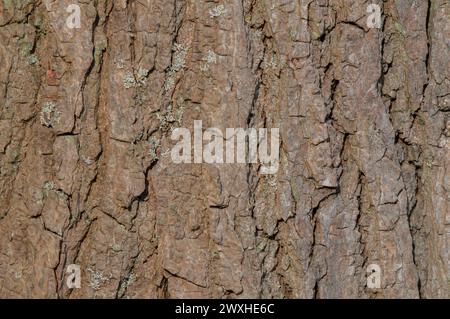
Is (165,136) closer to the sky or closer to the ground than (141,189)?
closer to the sky

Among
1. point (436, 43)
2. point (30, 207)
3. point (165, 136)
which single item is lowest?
point (30, 207)

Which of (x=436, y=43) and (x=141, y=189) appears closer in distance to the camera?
(x=141, y=189)

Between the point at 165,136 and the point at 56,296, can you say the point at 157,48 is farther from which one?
the point at 56,296

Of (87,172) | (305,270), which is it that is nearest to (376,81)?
(305,270)

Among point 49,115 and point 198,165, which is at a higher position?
point 49,115

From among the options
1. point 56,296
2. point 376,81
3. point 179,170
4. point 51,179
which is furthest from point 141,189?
point 376,81

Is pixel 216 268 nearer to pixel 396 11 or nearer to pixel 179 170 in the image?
pixel 179 170
